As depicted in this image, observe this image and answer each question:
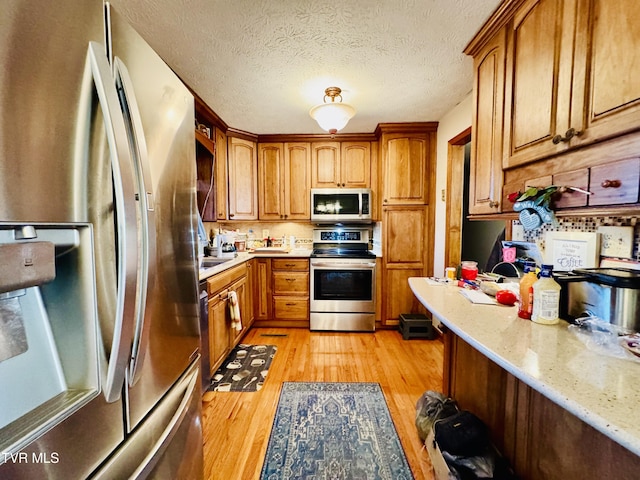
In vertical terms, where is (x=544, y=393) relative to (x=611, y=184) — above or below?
below

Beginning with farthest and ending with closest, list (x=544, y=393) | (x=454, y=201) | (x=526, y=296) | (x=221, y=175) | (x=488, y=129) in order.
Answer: (x=221, y=175) < (x=454, y=201) < (x=488, y=129) < (x=526, y=296) < (x=544, y=393)

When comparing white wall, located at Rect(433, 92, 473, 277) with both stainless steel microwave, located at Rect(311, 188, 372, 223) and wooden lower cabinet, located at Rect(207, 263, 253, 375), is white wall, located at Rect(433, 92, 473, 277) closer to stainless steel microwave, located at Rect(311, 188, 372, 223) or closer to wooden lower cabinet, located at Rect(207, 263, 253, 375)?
stainless steel microwave, located at Rect(311, 188, 372, 223)

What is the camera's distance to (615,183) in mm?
786

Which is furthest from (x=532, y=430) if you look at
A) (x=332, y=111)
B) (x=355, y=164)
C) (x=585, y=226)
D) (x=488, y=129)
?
(x=355, y=164)

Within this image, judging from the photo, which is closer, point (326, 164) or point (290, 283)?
point (290, 283)

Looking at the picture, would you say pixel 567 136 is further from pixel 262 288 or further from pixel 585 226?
pixel 262 288

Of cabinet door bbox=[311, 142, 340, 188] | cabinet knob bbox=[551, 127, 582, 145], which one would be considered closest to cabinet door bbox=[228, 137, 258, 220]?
cabinet door bbox=[311, 142, 340, 188]

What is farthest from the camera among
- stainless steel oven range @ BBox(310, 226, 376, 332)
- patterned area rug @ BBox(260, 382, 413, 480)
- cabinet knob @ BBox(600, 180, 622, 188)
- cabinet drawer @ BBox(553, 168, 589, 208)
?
stainless steel oven range @ BBox(310, 226, 376, 332)

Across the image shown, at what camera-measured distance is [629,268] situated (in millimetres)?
959

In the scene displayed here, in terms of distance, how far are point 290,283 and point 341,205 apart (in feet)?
3.82

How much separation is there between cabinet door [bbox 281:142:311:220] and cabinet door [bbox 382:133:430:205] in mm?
972

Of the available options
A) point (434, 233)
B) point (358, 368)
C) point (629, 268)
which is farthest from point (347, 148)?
point (629, 268)

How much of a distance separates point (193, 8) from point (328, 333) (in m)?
2.95

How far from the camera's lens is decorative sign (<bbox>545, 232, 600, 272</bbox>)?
43.5 inches
